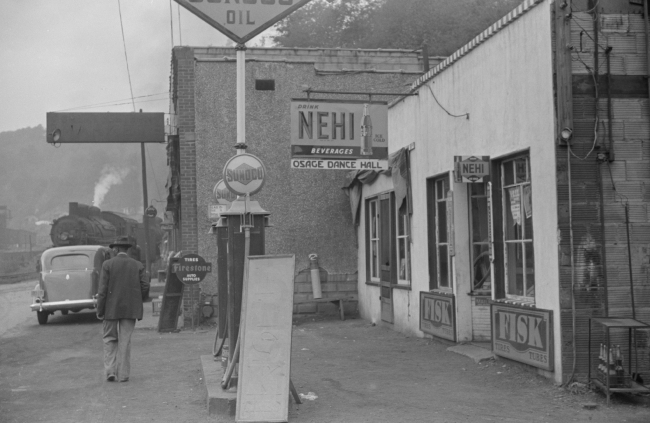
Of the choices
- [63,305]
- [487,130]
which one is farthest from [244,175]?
[63,305]

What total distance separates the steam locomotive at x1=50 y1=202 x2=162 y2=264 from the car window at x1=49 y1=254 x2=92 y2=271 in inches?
274

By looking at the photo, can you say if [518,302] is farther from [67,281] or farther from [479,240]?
[67,281]

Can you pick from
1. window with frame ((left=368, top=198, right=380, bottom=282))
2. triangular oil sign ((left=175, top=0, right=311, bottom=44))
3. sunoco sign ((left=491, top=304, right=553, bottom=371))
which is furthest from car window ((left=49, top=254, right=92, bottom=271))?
sunoco sign ((left=491, top=304, right=553, bottom=371))

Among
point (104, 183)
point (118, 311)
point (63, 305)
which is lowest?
point (63, 305)

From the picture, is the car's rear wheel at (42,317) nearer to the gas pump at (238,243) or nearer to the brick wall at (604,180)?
the gas pump at (238,243)

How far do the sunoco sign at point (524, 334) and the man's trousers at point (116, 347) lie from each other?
4.73 metres

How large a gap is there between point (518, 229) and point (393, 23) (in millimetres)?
32797

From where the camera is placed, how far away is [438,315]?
12031 millimetres

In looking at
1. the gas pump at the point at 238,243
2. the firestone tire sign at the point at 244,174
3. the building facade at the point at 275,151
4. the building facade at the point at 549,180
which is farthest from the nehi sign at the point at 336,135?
the building facade at the point at 275,151

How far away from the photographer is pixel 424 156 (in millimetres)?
12664

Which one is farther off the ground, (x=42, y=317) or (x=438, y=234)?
(x=438, y=234)

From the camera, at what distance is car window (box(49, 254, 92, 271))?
19531 mm

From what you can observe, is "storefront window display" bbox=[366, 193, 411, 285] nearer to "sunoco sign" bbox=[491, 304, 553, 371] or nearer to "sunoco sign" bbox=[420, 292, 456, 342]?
"sunoco sign" bbox=[420, 292, 456, 342]

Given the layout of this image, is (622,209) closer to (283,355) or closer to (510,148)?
(510,148)
